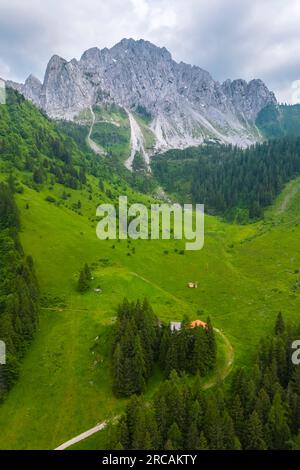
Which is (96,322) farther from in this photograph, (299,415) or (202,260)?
(202,260)

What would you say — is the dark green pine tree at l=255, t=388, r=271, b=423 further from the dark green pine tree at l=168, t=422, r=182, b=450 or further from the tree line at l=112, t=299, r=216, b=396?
the tree line at l=112, t=299, r=216, b=396

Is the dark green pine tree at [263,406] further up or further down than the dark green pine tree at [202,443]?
further up

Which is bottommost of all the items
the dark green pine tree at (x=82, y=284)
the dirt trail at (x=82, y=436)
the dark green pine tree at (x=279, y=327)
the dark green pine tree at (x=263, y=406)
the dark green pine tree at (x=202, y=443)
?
the dirt trail at (x=82, y=436)

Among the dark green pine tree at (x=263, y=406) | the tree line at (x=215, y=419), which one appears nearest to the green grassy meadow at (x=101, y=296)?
the tree line at (x=215, y=419)

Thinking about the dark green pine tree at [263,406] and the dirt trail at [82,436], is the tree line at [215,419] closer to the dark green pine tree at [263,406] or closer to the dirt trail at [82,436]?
the dark green pine tree at [263,406]

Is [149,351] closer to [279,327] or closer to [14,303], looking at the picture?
[279,327]

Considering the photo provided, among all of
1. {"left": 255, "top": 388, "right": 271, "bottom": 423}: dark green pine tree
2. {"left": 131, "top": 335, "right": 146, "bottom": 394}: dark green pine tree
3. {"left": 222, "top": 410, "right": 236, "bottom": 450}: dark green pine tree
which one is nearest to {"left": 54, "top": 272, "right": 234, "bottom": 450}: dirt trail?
{"left": 131, "top": 335, "right": 146, "bottom": 394}: dark green pine tree

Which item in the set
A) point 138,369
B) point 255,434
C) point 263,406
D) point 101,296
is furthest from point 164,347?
point 101,296
